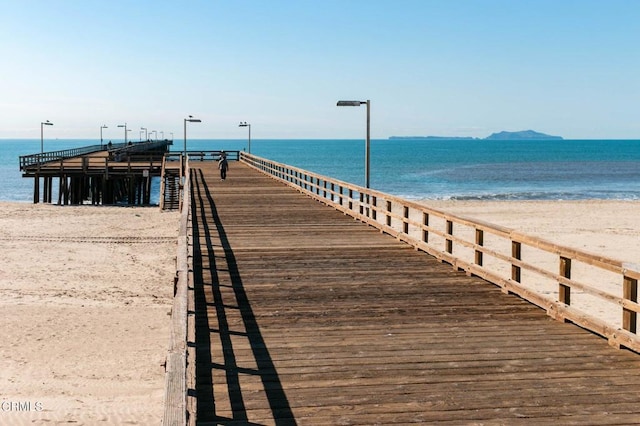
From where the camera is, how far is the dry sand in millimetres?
10039

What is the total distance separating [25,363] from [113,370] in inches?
61.8

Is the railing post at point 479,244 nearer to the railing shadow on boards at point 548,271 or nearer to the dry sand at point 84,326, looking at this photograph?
the railing shadow on boards at point 548,271

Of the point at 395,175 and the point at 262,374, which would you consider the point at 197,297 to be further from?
the point at 395,175

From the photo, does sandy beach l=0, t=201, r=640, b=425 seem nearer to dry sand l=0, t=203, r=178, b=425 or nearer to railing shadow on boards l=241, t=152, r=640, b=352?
dry sand l=0, t=203, r=178, b=425

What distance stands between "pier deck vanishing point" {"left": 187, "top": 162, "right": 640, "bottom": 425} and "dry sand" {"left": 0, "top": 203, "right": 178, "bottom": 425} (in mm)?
2058

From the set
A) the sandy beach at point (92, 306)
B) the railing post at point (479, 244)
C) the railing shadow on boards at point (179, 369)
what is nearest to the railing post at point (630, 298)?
the railing post at point (479, 244)

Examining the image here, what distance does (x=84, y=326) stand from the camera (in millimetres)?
14461

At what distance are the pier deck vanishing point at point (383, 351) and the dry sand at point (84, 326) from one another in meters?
2.06

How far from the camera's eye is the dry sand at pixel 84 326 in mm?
10039

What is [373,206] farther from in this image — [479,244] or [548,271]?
[548,271]

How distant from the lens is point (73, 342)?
1327 cm

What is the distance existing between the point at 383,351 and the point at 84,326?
914 cm

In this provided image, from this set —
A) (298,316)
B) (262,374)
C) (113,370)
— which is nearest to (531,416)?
(262,374)

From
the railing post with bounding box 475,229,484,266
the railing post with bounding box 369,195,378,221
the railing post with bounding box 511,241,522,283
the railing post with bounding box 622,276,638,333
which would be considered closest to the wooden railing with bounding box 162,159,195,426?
the railing post with bounding box 622,276,638,333
